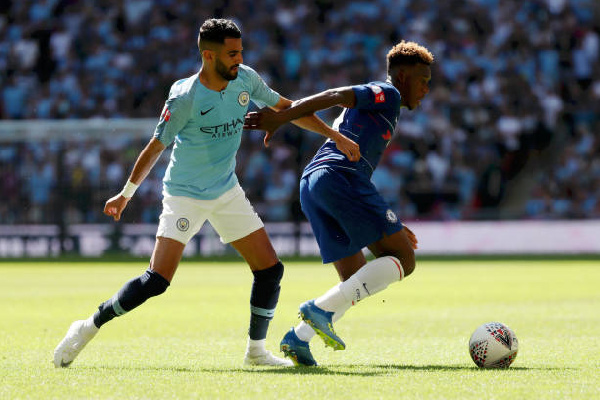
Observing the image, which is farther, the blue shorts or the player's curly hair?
the player's curly hair

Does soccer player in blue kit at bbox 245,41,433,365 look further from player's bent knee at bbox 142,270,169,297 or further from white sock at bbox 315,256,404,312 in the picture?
player's bent knee at bbox 142,270,169,297

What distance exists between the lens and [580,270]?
1911 cm

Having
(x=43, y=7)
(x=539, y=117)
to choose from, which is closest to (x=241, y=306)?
Answer: (x=539, y=117)

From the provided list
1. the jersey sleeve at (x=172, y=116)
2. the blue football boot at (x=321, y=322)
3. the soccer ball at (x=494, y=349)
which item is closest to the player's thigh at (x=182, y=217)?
the jersey sleeve at (x=172, y=116)

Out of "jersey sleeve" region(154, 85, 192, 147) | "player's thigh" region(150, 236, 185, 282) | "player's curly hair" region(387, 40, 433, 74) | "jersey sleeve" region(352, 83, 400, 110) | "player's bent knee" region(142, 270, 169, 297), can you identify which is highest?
"player's curly hair" region(387, 40, 433, 74)

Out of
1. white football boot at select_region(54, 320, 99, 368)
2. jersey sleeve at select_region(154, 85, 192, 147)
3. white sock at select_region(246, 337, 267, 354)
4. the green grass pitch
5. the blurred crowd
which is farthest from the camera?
the blurred crowd

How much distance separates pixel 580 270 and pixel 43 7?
1895cm

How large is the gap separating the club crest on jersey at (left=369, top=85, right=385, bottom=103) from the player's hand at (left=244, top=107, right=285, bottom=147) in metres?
0.70

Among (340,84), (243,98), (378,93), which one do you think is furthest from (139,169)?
(340,84)

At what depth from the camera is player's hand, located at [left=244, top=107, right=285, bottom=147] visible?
6758 mm

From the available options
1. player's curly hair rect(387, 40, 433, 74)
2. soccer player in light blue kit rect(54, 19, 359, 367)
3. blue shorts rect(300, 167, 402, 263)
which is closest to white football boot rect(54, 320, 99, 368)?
soccer player in light blue kit rect(54, 19, 359, 367)

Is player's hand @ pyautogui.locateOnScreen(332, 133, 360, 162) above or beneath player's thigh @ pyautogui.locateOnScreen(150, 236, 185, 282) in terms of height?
above

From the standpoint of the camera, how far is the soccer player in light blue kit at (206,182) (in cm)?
689

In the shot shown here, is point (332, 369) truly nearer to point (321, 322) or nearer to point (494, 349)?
point (321, 322)
